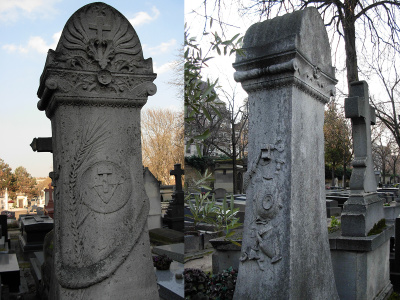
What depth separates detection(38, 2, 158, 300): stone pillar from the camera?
10.0 feet

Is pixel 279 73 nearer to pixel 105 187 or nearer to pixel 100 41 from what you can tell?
pixel 100 41

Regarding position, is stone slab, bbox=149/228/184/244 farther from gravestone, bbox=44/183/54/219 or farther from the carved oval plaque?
the carved oval plaque

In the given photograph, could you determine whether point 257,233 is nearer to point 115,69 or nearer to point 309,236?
point 309,236

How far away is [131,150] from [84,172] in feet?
1.38

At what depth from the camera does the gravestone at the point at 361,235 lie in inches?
181

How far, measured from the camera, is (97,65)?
3.19 metres

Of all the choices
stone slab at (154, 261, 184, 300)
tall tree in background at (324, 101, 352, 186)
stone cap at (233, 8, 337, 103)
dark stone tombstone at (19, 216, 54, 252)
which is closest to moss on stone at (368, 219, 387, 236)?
stone slab at (154, 261, 184, 300)

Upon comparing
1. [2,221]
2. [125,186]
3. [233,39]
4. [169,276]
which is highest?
[233,39]

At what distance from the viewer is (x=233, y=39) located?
2.53m

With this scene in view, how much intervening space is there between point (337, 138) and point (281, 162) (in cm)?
2867

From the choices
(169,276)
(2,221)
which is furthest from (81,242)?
(2,221)

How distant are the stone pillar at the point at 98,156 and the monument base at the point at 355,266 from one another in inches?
92.2

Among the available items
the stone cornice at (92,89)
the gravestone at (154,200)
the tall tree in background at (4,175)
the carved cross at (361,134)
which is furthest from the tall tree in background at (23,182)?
the carved cross at (361,134)

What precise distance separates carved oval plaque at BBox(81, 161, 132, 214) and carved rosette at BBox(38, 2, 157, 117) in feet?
1.72
